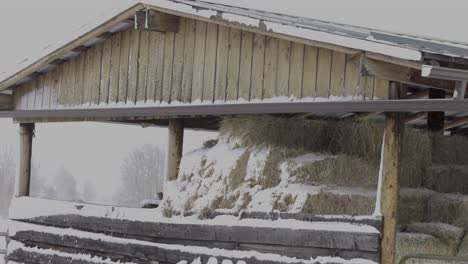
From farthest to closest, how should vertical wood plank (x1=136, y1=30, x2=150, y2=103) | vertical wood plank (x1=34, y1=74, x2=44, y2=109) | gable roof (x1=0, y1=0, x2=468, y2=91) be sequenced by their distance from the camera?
vertical wood plank (x1=34, y1=74, x2=44, y2=109), vertical wood plank (x1=136, y1=30, x2=150, y2=103), gable roof (x1=0, y1=0, x2=468, y2=91)

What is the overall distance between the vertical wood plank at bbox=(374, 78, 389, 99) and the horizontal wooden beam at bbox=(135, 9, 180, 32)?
10.3ft

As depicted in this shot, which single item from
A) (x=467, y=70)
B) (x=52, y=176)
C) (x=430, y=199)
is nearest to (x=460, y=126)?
(x=430, y=199)

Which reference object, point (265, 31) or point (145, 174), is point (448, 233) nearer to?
point (265, 31)

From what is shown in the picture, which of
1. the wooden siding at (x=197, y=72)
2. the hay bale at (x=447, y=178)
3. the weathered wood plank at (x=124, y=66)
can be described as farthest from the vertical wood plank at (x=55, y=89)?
the hay bale at (x=447, y=178)

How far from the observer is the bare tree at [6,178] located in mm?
52719

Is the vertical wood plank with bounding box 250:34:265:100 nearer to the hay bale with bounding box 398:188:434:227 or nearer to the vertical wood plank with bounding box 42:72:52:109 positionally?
the hay bale with bounding box 398:188:434:227

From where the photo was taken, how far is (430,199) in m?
10.4

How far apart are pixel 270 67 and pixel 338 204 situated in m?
1.75

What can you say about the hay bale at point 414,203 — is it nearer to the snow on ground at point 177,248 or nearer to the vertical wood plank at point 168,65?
the snow on ground at point 177,248

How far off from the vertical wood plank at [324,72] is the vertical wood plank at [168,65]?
2365 mm

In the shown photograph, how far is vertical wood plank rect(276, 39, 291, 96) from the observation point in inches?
369

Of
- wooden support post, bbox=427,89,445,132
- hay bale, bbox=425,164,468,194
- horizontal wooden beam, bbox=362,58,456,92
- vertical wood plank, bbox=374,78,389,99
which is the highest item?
horizontal wooden beam, bbox=362,58,456,92

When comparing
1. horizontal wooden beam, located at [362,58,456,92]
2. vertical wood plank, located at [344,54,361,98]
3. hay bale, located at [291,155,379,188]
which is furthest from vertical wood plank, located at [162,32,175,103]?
horizontal wooden beam, located at [362,58,456,92]

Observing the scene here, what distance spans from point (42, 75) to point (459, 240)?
654 centimetres
